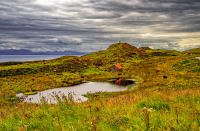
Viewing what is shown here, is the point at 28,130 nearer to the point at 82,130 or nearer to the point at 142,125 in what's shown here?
the point at 82,130

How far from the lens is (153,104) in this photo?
24.0 feet

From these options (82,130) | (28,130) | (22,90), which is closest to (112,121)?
(82,130)

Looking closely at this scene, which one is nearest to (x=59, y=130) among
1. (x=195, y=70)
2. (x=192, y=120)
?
(x=192, y=120)

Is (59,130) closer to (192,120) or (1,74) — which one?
(192,120)

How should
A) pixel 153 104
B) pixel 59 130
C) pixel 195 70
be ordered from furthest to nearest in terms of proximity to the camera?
pixel 195 70
pixel 153 104
pixel 59 130

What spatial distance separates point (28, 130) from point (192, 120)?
18.2 feet

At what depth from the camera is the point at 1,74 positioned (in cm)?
6575

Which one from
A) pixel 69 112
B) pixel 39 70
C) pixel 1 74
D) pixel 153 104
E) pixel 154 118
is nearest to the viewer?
pixel 154 118

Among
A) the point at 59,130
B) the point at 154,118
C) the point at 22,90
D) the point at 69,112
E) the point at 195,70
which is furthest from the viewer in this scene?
the point at 195,70

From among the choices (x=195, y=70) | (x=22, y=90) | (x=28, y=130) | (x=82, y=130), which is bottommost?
(x=22, y=90)

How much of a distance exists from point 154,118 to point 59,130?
316 cm

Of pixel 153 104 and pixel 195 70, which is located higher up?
pixel 153 104

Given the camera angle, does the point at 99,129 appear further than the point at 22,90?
No

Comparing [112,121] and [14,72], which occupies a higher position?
[112,121]
